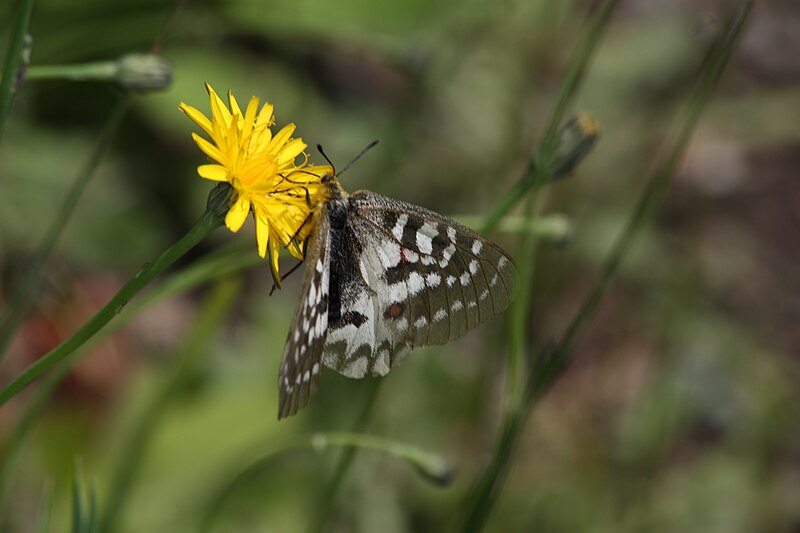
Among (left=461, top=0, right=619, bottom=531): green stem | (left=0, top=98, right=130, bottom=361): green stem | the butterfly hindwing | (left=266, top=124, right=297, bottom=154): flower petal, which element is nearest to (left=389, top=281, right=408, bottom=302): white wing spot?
the butterfly hindwing

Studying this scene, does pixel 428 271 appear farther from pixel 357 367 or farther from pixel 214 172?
pixel 214 172

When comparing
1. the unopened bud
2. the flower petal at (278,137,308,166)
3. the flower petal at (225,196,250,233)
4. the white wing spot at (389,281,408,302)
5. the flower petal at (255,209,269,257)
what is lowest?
the white wing spot at (389,281,408,302)

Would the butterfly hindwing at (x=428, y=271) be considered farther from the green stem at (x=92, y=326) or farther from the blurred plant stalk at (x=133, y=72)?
the green stem at (x=92, y=326)

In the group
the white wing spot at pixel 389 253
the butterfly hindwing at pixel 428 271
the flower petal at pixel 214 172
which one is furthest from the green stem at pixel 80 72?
the white wing spot at pixel 389 253

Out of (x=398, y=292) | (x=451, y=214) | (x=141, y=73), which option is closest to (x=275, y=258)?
(x=398, y=292)

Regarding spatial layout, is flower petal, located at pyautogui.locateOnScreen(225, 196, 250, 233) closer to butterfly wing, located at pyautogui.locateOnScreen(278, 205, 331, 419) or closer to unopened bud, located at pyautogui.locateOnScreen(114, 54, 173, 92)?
butterfly wing, located at pyautogui.locateOnScreen(278, 205, 331, 419)

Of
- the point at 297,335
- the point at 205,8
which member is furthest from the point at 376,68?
the point at 297,335

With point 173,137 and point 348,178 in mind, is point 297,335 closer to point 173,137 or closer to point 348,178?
point 348,178
